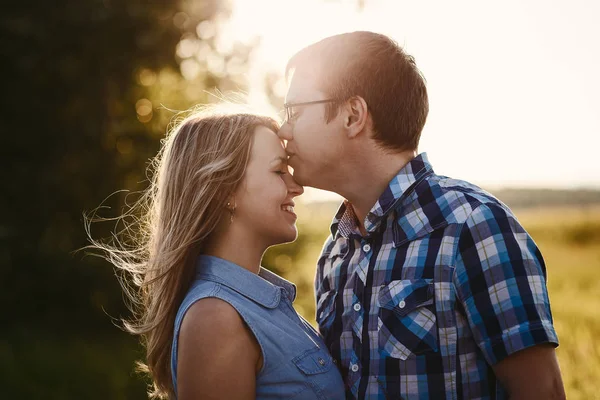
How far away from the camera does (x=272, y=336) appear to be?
8.43 ft

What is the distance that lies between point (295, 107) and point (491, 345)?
147 centimetres

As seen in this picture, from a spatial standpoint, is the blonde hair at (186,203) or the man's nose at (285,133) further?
the man's nose at (285,133)

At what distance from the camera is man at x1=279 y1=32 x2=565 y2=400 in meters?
2.31

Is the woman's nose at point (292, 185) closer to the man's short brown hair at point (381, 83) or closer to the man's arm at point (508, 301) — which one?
the man's short brown hair at point (381, 83)

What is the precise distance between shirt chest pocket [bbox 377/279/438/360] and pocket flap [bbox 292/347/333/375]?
264mm

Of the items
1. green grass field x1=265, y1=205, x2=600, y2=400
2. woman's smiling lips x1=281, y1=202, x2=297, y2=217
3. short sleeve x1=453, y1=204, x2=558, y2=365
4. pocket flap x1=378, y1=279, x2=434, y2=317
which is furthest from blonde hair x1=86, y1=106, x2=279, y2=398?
green grass field x1=265, y1=205, x2=600, y2=400

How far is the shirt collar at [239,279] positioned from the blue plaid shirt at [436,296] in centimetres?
36

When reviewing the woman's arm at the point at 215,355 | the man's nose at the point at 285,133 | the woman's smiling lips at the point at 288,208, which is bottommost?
the woman's arm at the point at 215,355

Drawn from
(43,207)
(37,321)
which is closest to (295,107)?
(43,207)

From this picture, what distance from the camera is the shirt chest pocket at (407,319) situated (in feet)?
8.15

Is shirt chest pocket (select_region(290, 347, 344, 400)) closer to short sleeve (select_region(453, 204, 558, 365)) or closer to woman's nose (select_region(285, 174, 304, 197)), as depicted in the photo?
short sleeve (select_region(453, 204, 558, 365))

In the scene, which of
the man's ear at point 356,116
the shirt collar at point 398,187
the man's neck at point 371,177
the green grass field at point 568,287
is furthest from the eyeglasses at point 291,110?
the green grass field at point 568,287

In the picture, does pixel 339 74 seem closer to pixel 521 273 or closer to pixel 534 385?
pixel 521 273

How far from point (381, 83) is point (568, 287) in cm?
879
